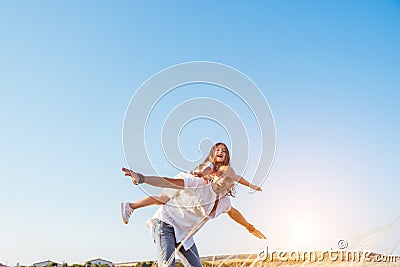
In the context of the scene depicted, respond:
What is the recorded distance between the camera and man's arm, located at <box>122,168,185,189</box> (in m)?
2.83

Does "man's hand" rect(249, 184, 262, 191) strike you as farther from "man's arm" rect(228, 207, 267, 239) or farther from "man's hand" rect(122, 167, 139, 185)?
"man's hand" rect(122, 167, 139, 185)

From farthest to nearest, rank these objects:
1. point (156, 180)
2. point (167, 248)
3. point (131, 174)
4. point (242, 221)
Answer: point (242, 221)
point (167, 248)
point (156, 180)
point (131, 174)

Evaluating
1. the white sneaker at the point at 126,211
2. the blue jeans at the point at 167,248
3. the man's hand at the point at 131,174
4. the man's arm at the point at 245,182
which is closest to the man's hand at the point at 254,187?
the man's arm at the point at 245,182

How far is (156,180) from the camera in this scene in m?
2.95

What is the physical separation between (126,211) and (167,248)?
0.46 m

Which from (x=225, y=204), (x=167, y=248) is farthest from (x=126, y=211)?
(x=225, y=204)

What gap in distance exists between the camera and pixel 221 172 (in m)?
3.24

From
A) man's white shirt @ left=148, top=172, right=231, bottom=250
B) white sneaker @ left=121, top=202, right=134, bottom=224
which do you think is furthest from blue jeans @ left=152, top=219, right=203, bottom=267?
white sneaker @ left=121, top=202, right=134, bottom=224

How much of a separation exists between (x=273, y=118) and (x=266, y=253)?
1.91 metres

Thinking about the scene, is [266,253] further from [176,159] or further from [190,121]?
[190,121]

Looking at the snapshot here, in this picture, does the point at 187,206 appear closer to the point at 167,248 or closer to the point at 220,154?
the point at 167,248

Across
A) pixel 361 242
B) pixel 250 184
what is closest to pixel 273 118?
pixel 250 184

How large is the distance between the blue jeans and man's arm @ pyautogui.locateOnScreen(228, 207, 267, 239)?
44 cm

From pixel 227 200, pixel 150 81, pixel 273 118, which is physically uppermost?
pixel 150 81
